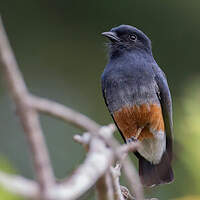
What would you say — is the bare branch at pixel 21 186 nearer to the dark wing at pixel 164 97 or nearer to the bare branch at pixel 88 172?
the bare branch at pixel 88 172

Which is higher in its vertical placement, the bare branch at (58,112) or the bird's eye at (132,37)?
the bird's eye at (132,37)

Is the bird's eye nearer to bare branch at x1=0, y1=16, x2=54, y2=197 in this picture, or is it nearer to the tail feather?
the tail feather

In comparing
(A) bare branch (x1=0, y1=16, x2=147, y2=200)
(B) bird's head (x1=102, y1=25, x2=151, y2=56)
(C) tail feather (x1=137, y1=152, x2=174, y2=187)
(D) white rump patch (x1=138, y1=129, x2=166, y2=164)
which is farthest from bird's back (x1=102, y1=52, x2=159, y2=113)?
(A) bare branch (x1=0, y1=16, x2=147, y2=200)

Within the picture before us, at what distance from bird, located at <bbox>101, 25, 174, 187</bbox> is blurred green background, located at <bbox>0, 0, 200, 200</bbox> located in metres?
1.34

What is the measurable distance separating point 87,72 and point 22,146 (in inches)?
63.5

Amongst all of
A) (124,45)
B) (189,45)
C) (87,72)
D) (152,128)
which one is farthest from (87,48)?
(152,128)

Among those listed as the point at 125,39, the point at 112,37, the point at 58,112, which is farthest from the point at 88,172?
the point at 125,39

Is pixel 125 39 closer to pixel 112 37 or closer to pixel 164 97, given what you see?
pixel 112 37

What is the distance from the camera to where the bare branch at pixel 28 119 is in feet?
3.22

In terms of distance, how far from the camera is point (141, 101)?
4.49 m

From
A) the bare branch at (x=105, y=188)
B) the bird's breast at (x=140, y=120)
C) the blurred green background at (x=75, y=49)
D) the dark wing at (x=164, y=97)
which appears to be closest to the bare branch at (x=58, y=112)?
the bare branch at (x=105, y=188)

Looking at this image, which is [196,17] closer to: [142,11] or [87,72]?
[142,11]

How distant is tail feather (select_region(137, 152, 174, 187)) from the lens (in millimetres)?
4469

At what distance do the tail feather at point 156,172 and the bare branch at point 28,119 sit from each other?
3.52 meters
